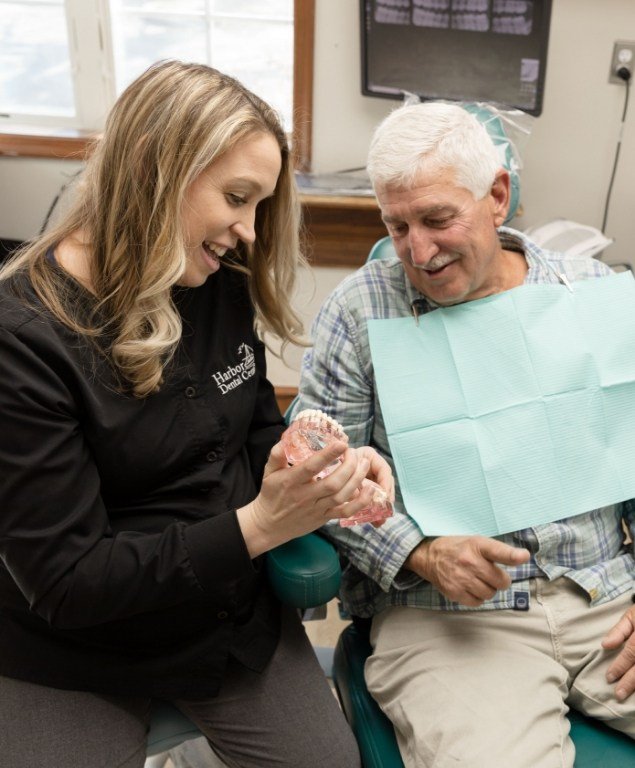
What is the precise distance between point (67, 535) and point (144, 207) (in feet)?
1.59

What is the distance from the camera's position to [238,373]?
4.39 feet

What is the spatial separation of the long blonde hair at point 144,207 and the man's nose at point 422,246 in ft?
1.06

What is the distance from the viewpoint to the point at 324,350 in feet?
4.70

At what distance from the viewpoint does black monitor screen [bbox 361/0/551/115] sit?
2.55 m

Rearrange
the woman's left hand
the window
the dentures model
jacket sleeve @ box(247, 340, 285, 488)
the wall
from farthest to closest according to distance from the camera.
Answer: the window < the wall < jacket sleeve @ box(247, 340, 285, 488) < the woman's left hand < the dentures model

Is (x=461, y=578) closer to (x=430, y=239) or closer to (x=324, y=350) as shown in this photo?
(x=324, y=350)

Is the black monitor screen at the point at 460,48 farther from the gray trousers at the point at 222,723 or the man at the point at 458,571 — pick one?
the gray trousers at the point at 222,723

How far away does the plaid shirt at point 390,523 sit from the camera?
4.43 feet

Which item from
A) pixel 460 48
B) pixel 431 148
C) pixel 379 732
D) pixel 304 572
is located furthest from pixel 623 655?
pixel 460 48

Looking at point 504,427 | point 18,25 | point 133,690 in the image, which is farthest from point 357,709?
point 18,25

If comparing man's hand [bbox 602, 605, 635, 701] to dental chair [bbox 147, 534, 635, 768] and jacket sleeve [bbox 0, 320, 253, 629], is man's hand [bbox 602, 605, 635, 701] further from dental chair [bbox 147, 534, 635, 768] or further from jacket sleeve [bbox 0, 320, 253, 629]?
jacket sleeve [bbox 0, 320, 253, 629]

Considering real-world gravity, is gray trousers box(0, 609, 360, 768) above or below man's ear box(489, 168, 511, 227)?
below

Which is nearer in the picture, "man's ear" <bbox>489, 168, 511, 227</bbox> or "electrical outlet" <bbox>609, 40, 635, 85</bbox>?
"man's ear" <bbox>489, 168, 511, 227</bbox>

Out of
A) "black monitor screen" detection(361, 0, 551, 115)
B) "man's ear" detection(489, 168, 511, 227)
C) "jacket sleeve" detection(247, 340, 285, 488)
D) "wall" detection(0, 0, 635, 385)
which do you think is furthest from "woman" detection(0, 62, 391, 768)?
"black monitor screen" detection(361, 0, 551, 115)
